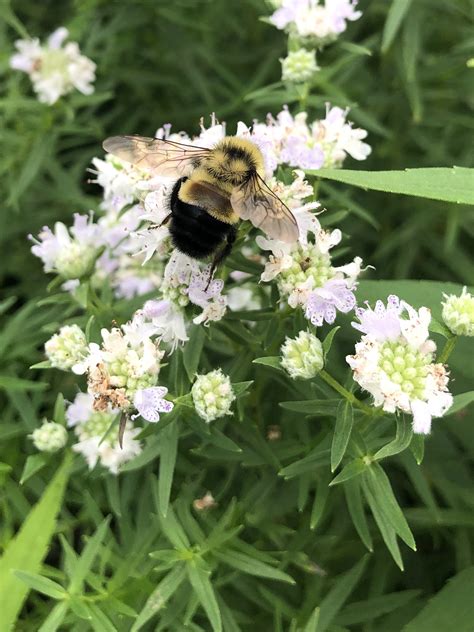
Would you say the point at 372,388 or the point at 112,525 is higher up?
the point at 372,388

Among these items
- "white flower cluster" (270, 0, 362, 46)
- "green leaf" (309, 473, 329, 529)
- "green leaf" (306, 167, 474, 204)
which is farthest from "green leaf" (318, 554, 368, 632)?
"white flower cluster" (270, 0, 362, 46)

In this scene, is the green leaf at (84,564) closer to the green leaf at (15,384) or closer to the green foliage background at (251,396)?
the green foliage background at (251,396)

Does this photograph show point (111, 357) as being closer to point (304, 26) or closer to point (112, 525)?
point (112, 525)

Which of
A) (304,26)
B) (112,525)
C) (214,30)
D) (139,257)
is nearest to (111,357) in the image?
(139,257)

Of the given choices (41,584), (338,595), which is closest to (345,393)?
(338,595)

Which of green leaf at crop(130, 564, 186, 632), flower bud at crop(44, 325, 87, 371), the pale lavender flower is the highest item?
flower bud at crop(44, 325, 87, 371)

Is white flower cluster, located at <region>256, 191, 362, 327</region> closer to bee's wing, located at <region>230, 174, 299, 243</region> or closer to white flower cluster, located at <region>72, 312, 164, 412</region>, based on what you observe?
bee's wing, located at <region>230, 174, 299, 243</region>

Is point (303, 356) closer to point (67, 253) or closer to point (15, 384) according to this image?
point (67, 253)
